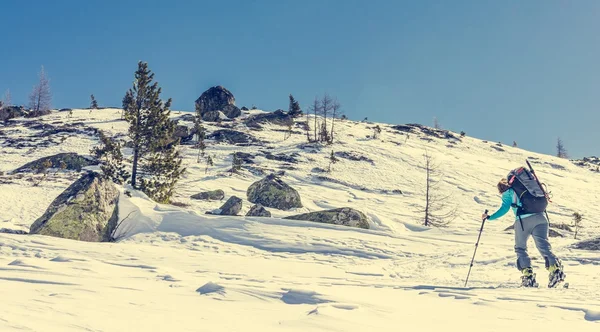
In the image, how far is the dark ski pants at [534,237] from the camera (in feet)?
20.5

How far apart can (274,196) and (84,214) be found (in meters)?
10.8

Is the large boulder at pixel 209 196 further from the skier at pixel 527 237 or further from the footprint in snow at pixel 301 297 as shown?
the footprint in snow at pixel 301 297

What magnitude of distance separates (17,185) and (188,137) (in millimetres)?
21995

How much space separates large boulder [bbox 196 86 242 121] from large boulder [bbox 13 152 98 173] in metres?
30.9

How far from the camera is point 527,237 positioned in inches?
255

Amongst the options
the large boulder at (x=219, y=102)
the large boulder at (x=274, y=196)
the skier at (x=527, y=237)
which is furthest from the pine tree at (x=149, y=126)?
the large boulder at (x=219, y=102)

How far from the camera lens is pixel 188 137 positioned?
41.5 metres

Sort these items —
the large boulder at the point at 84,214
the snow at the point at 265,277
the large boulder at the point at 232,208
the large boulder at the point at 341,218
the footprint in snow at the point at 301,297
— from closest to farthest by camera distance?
1. the snow at the point at 265,277
2. the footprint in snow at the point at 301,297
3. the large boulder at the point at 84,214
4. the large boulder at the point at 341,218
5. the large boulder at the point at 232,208

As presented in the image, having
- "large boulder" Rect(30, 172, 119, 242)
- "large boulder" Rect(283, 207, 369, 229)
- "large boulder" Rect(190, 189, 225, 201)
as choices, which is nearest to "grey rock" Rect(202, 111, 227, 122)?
"large boulder" Rect(190, 189, 225, 201)

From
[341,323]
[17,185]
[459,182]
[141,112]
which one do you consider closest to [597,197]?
[459,182]

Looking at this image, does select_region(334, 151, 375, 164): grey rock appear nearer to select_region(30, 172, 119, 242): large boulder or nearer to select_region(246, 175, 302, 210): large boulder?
select_region(246, 175, 302, 210): large boulder

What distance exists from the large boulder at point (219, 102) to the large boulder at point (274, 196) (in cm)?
3839

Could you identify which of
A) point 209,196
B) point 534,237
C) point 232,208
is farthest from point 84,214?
point 209,196

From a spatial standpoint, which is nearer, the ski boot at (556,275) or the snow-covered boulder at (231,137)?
the ski boot at (556,275)
